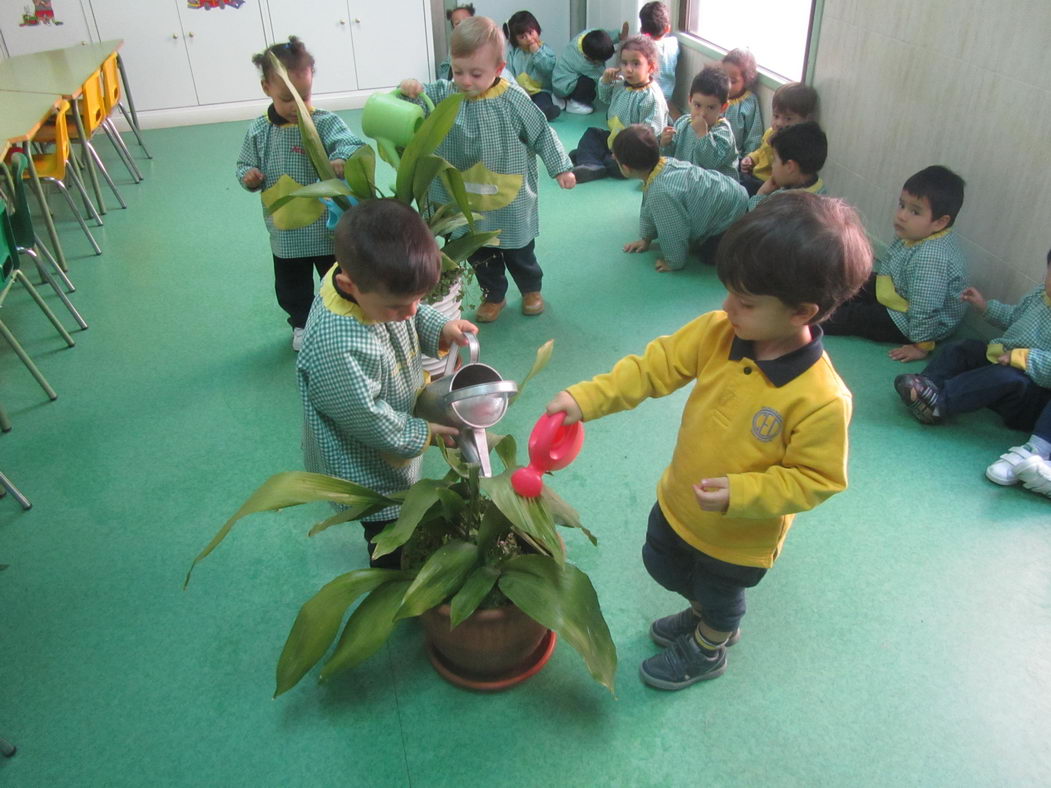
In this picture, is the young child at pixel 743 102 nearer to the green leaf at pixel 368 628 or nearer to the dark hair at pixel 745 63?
the dark hair at pixel 745 63

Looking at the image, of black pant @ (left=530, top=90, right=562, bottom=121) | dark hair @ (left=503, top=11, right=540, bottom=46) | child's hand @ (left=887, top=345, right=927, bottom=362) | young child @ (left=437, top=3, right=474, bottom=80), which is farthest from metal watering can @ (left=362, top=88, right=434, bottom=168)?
dark hair @ (left=503, top=11, right=540, bottom=46)

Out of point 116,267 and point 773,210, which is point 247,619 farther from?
point 116,267

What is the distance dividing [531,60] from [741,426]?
4683 mm

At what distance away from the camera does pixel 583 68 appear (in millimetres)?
5168

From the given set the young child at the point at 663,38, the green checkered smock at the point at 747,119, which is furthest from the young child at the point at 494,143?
the young child at the point at 663,38

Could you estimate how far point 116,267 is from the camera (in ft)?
11.3

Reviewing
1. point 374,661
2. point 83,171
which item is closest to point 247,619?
point 374,661

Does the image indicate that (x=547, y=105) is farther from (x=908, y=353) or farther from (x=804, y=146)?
(x=908, y=353)

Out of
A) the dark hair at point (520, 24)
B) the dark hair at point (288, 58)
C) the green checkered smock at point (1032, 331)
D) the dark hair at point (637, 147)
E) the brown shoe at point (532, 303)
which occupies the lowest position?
the brown shoe at point (532, 303)

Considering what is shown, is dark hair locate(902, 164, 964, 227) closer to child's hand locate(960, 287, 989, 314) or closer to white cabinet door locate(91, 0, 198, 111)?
child's hand locate(960, 287, 989, 314)

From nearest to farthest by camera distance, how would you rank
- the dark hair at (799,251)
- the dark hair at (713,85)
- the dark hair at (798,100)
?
the dark hair at (799,251)
the dark hair at (798,100)
the dark hair at (713,85)

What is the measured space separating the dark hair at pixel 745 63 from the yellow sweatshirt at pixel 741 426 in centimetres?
308

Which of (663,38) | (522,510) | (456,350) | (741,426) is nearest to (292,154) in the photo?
(456,350)

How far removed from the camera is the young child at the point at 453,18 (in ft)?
16.5
